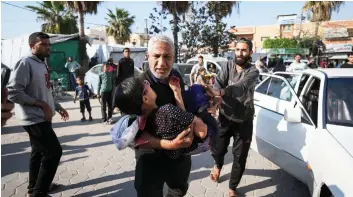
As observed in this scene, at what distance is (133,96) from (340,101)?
2.32 m

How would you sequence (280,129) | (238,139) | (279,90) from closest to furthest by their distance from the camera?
(238,139)
(280,129)
(279,90)

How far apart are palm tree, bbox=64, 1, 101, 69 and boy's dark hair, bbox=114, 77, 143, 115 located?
13791mm

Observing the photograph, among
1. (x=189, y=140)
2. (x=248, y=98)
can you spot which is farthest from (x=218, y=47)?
(x=189, y=140)

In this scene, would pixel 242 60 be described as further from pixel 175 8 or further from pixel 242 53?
pixel 175 8

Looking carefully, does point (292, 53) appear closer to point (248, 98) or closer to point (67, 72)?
point (67, 72)

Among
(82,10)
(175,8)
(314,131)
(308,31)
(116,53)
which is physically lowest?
(314,131)

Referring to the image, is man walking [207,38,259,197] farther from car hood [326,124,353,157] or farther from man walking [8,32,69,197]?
man walking [8,32,69,197]

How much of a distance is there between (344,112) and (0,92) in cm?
294

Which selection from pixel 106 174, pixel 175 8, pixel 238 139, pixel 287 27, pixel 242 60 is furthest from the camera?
pixel 287 27

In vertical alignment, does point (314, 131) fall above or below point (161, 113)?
below

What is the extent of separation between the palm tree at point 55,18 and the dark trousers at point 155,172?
74.3ft

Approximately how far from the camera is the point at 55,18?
74.0 ft

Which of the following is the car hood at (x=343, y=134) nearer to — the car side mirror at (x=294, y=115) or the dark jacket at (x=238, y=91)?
the car side mirror at (x=294, y=115)

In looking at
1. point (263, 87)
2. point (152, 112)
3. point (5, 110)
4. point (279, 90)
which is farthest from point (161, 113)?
point (263, 87)
